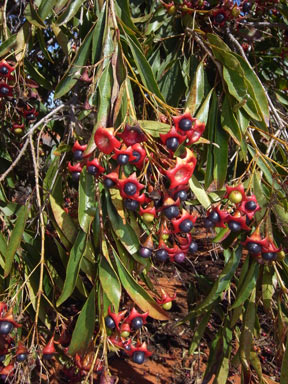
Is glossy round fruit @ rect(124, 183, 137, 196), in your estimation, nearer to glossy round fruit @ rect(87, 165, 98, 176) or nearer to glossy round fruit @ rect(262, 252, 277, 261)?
glossy round fruit @ rect(87, 165, 98, 176)

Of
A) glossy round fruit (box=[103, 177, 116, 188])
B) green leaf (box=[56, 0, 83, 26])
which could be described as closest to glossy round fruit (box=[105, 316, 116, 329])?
glossy round fruit (box=[103, 177, 116, 188])

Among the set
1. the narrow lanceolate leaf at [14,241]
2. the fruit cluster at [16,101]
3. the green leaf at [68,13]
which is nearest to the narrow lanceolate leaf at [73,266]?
the narrow lanceolate leaf at [14,241]

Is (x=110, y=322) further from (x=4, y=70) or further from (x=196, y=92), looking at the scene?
(x=4, y=70)

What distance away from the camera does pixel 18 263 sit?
181cm

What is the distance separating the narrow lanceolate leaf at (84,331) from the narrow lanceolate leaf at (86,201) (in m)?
0.28

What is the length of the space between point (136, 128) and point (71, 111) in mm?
724

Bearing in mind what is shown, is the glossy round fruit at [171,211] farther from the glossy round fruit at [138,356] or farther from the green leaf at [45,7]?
the green leaf at [45,7]

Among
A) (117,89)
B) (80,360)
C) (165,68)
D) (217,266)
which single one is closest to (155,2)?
(165,68)

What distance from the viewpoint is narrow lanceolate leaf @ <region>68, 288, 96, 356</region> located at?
4.45 ft

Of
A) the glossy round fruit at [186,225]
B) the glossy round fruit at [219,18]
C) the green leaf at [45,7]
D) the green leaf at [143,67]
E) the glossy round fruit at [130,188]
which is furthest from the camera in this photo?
the glossy round fruit at [219,18]

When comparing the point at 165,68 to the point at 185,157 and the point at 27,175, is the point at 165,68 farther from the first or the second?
the point at 27,175

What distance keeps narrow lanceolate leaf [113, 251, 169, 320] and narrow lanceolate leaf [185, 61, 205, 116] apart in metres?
0.63

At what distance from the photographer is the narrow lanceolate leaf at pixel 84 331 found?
136 cm

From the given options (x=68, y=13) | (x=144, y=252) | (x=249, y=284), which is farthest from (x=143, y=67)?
(x=249, y=284)
